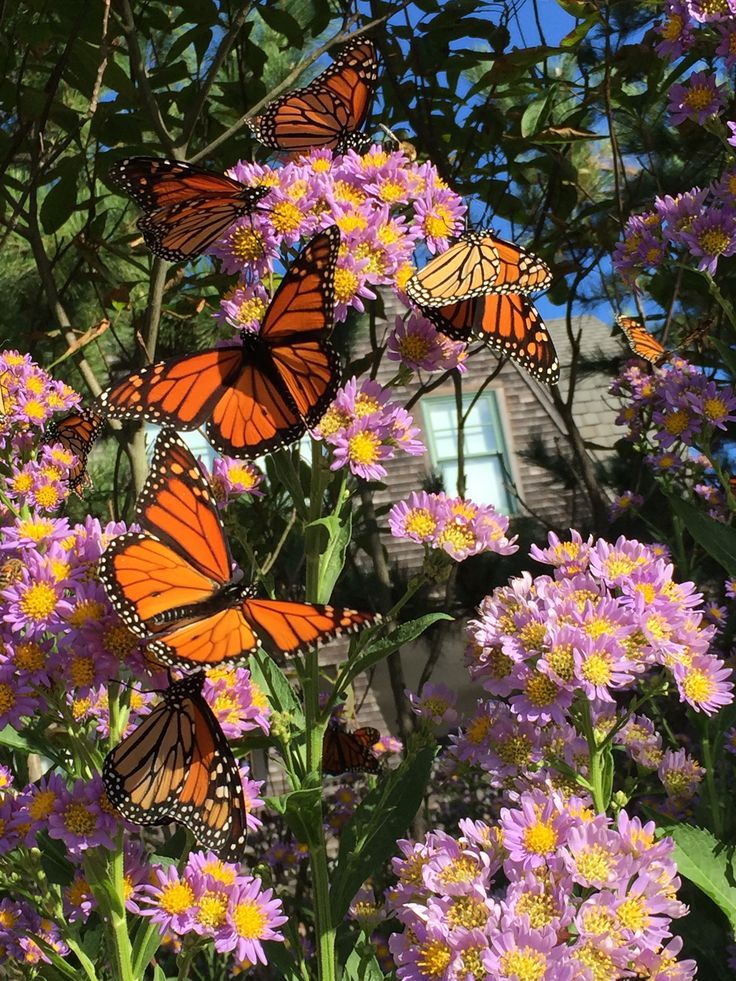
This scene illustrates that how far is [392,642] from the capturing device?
1.66 m

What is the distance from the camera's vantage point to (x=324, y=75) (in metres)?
2.32

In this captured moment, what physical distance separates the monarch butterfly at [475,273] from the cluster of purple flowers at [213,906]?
1.00 meters

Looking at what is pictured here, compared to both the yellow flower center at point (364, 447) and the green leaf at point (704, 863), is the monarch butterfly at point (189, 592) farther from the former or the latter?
the green leaf at point (704, 863)

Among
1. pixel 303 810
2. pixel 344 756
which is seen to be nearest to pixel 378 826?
pixel 303 810

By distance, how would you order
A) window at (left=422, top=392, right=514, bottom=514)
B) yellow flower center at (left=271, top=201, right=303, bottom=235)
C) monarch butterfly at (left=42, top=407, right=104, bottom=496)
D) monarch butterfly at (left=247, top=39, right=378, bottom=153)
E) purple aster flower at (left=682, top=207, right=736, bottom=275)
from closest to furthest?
yellow flower center at (left=271, top=201, right=303, bottom=235) → monarch butterfly at (left=247, top=39, right=378, bottom=153) → purple aster flower at (left=682, top=207, right=736, bottom=275) → monarch butterfly at (left=42, top=407, right=104, bottom=496) → window at (left=422, top=392, right=514, bottom=514)

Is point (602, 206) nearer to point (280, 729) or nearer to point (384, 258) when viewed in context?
point (384, 258)

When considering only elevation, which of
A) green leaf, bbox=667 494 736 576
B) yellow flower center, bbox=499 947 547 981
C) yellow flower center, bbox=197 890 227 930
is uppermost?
green leaf, bbox=667 494 736 576

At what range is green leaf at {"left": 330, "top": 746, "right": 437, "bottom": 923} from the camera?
1759mm

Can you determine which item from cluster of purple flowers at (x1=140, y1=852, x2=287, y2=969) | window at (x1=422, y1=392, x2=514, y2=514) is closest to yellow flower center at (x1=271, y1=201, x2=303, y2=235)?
cluster of purple flowers at (x1=140, y1=852, x2=287, y2=969)

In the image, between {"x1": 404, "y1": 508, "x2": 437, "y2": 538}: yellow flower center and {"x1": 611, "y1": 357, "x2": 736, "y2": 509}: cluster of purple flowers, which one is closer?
{"x1": 404, "y1": 508, "x2": 437, "y2": 538}: yellow flower center

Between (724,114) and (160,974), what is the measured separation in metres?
2.60

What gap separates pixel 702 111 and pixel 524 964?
6.62 ft

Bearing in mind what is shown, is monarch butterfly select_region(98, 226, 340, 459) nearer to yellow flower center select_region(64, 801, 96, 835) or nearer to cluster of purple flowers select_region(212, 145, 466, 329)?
cluster of purple flowers select_region(212, 145, 466, 329)

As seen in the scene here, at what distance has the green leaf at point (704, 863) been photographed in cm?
164
